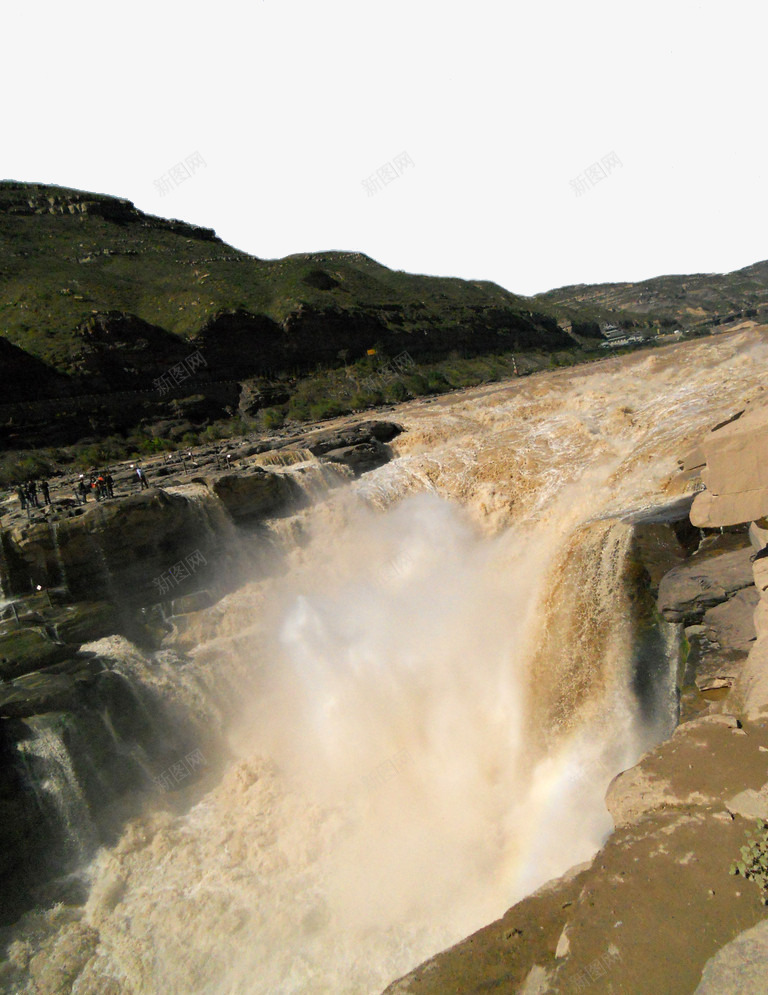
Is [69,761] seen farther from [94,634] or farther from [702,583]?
[702,583]

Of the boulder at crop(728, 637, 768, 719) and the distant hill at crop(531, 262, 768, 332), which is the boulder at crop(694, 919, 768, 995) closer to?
the boulder at crop(728, 637, 768, 719)

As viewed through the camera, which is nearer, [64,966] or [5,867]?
[64,966]

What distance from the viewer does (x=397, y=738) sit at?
1153 cm

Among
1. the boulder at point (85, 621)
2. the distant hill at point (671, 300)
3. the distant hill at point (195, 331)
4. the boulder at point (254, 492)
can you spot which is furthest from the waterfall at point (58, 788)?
the distant hill at point (671, 300)

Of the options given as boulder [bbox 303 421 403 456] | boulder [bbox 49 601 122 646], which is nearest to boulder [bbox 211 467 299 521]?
boulder [bbox 303 421 403 456]

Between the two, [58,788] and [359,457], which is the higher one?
[359,457]

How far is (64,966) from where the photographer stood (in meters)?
8.53

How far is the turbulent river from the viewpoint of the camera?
8430 mm

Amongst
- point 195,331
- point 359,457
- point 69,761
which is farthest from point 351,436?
point 195,331

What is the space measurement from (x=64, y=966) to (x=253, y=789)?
3598mm

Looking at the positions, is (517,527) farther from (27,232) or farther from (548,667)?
(27,232)

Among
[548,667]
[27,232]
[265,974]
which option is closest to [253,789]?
[265,974]

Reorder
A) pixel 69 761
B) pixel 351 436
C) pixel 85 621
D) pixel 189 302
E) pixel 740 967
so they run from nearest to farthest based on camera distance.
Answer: pixel 740 967
pixel 69 761
pixel 85 621
pixel 351 436
pixel 189 302

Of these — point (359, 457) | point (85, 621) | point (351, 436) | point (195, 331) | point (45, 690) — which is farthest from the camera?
point (195, 331)
